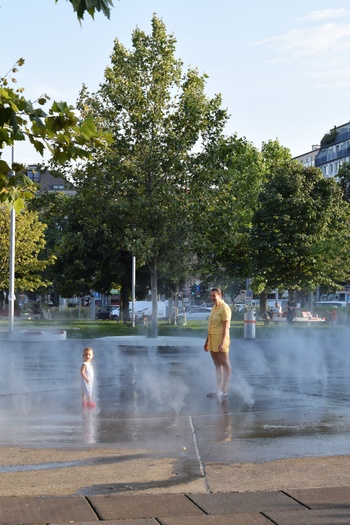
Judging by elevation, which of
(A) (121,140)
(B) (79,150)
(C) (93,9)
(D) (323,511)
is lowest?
(D) (323,511)

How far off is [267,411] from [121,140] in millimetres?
23094

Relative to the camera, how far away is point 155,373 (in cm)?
1931

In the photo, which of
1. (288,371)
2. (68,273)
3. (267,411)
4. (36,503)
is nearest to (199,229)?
(288,371)

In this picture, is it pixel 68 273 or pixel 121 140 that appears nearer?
pixel 121 140

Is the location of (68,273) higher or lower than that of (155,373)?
higher

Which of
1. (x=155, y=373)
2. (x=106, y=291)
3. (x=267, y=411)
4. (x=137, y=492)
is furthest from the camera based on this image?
(x=106, y=291)

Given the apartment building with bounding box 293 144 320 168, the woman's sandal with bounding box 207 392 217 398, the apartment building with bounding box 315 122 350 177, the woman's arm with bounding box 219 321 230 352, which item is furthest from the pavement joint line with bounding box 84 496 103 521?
the apartment building with bounding box 293 144 320 168

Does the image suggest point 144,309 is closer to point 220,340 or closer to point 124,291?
point 124,291

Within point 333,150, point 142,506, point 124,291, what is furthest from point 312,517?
point 333,150

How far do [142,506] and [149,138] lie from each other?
28739mm

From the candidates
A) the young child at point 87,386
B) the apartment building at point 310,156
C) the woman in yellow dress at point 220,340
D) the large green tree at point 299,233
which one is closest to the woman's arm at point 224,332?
the woman in yellow dress at point 220,340

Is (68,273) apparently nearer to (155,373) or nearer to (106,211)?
(106,211)

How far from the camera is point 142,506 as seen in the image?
6680mm

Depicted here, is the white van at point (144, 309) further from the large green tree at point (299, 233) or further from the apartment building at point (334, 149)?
the apartment building at point (334, 149)
